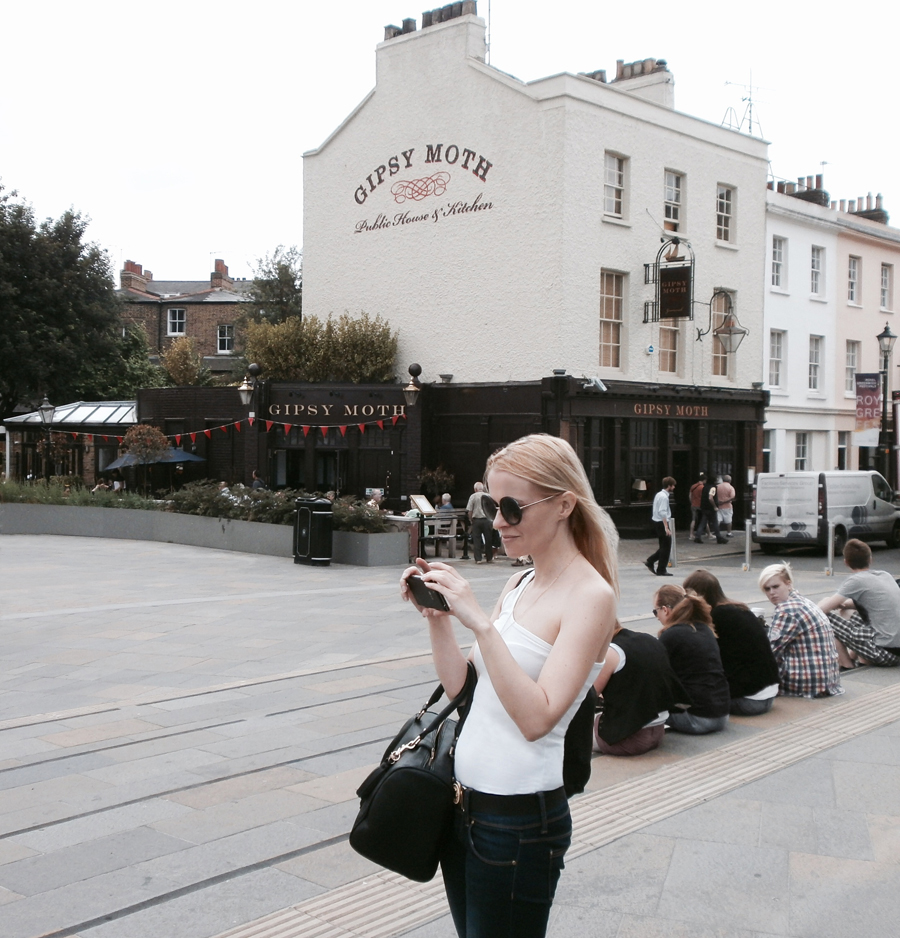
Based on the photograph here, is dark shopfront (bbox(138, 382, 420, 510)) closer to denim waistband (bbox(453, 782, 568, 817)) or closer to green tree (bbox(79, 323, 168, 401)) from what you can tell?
green tree (bbox(79, 323, 168, 401))

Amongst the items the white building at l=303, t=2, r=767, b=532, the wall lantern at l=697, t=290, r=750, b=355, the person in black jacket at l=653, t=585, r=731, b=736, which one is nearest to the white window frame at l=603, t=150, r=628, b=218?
the white building at l=303, t=2, r=767, b=532

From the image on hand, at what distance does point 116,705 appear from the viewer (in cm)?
804

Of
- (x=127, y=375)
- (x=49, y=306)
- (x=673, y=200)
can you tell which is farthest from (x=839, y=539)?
(x=127, y=375)

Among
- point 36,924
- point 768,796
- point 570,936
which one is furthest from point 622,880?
point 36,924

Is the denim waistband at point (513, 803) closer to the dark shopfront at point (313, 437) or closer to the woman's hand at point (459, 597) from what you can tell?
the woman's hand at point (459, 597)

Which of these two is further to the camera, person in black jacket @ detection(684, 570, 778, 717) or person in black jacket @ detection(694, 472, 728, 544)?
person in black jacket @ detection(694, 472, 728, 544)

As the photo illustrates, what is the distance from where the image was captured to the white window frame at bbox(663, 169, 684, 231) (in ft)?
86.9

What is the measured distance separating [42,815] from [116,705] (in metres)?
2.62

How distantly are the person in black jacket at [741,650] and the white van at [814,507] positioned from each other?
15.6m

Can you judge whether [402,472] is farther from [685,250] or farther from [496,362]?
[685,250]

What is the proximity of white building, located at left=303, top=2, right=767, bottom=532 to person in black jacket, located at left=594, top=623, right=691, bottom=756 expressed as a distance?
56.5ft

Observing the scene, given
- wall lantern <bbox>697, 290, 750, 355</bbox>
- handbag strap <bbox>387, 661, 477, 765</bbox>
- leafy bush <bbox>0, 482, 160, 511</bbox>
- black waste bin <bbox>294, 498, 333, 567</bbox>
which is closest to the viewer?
handbag strap <bbox>387, 661, 477, 765</bbox>

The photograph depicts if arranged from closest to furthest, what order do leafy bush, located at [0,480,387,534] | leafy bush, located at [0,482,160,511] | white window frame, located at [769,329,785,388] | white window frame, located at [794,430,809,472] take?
1. leafy bush, located at [0,480,387,534]
2. leafy bush, located at [0,482,160,511]
3. white window frame, located at [769,329,785,388]
4. white window frame, located at [794,430,809,472]

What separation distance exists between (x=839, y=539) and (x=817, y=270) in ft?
38.2
